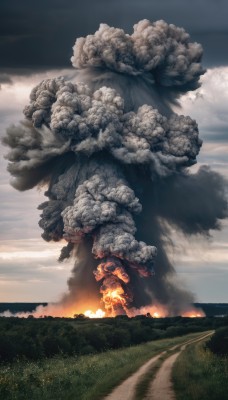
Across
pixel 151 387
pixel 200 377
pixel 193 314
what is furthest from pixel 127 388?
pixel 193 314

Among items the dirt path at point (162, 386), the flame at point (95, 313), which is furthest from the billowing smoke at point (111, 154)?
the dirt path at point (162, 386)

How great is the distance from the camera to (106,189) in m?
120

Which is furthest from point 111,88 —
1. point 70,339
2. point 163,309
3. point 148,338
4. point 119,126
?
point 70,339

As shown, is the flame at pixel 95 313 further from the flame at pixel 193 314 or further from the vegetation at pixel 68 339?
the flame at pixel 193 314

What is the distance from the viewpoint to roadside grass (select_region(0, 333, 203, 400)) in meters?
36.3

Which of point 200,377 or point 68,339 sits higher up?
point 68,339

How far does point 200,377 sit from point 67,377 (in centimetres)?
753

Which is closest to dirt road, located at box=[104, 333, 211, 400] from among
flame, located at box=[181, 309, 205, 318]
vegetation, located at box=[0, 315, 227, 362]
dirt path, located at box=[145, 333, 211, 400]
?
dirt path, located at box=[145, 333, 211, 400]

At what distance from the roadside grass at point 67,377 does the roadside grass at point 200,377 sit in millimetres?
3225

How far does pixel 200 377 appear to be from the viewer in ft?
140

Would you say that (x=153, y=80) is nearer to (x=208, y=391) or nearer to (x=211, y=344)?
(x=211, y=344)

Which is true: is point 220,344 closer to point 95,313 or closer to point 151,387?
point 151,387

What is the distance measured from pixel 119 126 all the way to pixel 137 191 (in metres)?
12.7

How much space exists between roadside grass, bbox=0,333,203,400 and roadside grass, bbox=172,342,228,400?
127 inches
